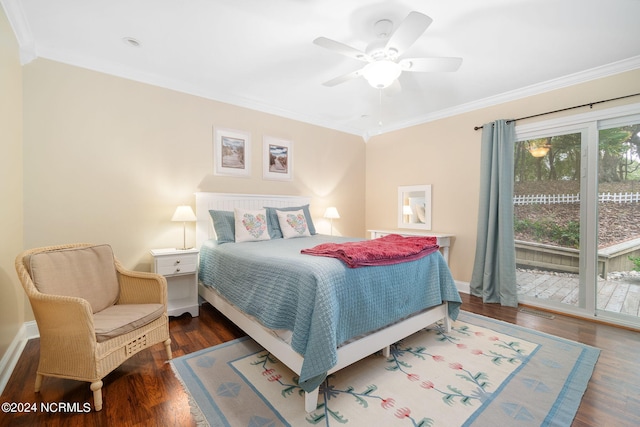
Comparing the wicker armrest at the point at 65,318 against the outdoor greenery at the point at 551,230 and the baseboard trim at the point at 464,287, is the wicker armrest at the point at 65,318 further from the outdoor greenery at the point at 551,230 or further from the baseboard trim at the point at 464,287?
the outdoor greenery at the point at 551,230

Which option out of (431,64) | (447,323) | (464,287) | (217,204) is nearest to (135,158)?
(217,204)

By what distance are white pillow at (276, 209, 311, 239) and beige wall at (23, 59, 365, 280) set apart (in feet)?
2.07

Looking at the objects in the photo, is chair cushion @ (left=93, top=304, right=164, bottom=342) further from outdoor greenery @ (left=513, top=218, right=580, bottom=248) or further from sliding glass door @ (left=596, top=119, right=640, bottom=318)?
sliding glass door @ (left=596, top=119, right=640, bottom=318)

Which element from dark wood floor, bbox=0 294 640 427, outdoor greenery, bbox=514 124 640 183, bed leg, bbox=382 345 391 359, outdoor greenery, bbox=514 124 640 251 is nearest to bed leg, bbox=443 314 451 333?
bed leg, bbox=382 345 391 359

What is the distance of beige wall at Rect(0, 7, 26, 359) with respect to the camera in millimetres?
1894

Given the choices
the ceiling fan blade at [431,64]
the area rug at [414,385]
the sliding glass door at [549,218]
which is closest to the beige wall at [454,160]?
the sliding glass door at [549,218]

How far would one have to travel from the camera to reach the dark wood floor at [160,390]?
1.51m

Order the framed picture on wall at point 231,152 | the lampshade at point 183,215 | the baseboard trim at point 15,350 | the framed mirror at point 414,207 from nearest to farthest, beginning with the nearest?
the baseboard trim at point 15,350 → the lampshade at point 183,215 → the framed picture on wall at point 231,152 → the framed mirror at point 414,207

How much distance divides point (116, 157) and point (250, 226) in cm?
149

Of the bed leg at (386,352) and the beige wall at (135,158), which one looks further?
the beige wall at (135,158)

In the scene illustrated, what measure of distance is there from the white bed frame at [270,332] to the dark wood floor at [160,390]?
1.38 ft

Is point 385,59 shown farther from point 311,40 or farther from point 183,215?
point 183,215

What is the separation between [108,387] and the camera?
177 cm

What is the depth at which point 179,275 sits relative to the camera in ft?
9.62
